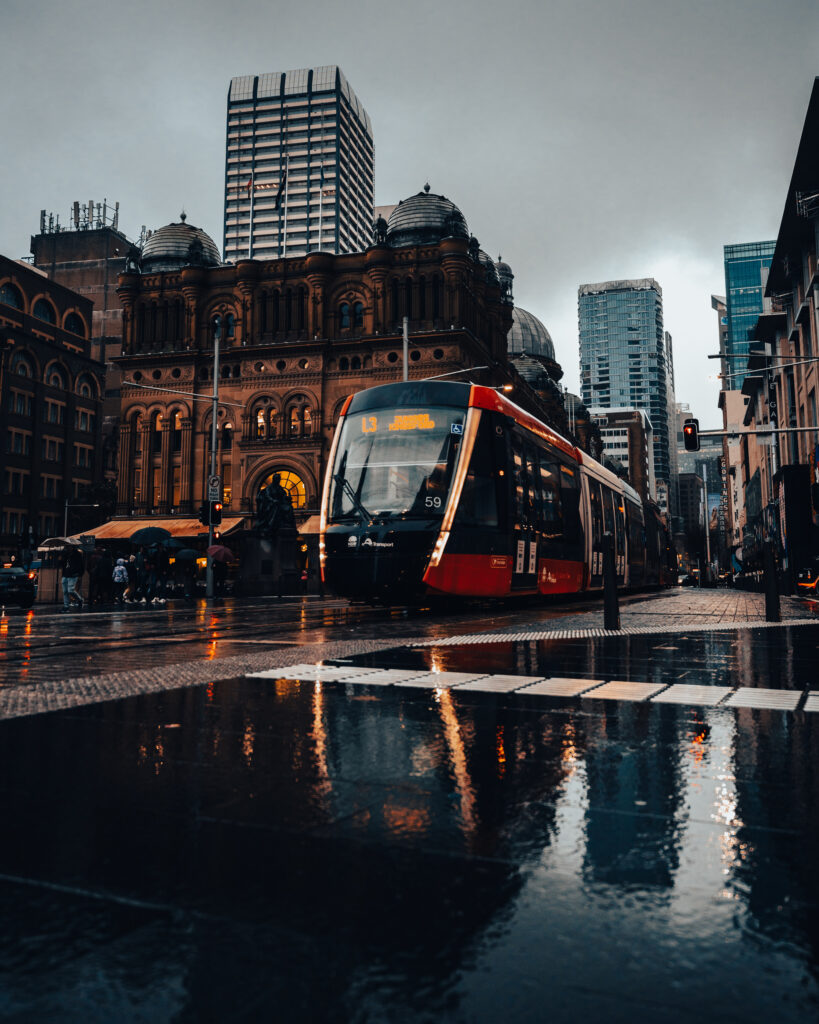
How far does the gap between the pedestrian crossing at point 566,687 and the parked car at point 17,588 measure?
75.6ft

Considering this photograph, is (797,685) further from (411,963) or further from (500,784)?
(411,963)

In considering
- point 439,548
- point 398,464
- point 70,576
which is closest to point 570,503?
point 398,464

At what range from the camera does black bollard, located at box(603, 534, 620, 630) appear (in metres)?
10.4

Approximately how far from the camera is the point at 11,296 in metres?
72.6

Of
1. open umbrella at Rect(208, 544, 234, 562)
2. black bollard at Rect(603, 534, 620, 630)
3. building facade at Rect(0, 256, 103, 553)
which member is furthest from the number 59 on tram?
building facade at Rect(0, 256, 103, 553)

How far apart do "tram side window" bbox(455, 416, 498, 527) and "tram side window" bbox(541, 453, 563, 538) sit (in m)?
2.89

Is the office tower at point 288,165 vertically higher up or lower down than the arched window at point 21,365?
higher up

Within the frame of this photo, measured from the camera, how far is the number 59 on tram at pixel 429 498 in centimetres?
1454

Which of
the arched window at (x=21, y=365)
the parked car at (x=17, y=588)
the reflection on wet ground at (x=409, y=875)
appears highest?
the arched window at (x=21, y=365)

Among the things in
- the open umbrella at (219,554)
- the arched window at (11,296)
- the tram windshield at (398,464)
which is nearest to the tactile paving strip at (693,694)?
the tram windshield at (398,464)

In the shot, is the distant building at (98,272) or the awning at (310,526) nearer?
the awning at (310,526)

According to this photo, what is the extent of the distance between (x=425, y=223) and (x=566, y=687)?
47.7 meters

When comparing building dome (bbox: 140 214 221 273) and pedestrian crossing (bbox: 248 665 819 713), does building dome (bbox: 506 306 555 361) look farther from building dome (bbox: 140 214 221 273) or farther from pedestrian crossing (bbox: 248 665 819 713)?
pedestrian crossing (bbox: 248 665 819 713)

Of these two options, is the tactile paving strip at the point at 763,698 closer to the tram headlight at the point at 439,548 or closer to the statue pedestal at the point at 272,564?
the tram headlight at the point at 439,548
